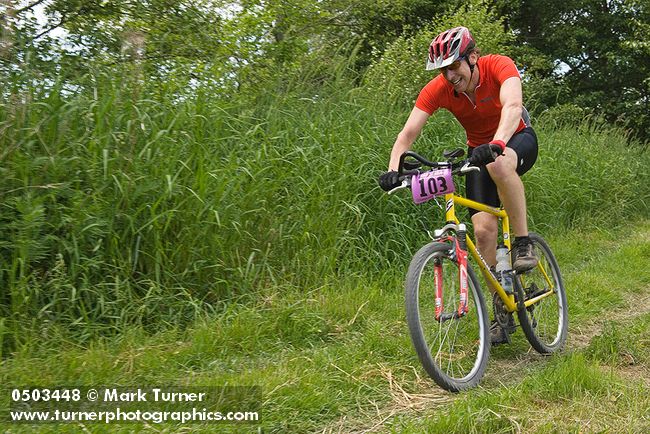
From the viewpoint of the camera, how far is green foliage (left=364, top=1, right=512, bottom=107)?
7543 millimetres

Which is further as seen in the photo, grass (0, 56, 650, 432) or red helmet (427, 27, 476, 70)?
red helmet (427, 27, 476, 70)

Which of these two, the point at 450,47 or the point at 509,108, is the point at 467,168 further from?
the point at 450,47

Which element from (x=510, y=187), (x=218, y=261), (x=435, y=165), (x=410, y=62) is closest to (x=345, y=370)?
→ (x=435, y=165)

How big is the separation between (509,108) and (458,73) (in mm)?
383

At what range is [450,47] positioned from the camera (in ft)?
12.3

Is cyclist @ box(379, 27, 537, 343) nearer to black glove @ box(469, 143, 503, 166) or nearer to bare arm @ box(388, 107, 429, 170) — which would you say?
bare arm @ box(388, 107, 429, 170)

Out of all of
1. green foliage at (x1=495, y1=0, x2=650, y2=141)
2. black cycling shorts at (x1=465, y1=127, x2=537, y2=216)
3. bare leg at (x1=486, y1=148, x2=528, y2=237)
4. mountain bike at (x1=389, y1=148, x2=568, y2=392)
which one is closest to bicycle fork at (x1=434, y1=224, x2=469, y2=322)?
mountain bike at (x1=389, y1=148, x2=568, y2=392)

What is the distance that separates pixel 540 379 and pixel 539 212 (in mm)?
5424

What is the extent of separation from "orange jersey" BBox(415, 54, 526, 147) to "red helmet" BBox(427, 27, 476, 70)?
188mm

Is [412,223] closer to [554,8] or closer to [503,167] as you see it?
[503,167]

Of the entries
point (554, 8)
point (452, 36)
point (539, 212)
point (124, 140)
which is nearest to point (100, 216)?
point (124, 140)

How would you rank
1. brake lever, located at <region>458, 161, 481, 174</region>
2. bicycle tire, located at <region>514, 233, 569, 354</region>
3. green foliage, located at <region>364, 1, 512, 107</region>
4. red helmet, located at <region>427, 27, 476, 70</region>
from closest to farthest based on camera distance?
brake lever, located at <region>458, 161, 481, 174</region>, red helmet, located at <region>427, 27, 476, 70</region>, bicycle tire, located at <region>514, 233, 569, 354</region>, green foliage, located at <region>364, 1, 512, 107</region>

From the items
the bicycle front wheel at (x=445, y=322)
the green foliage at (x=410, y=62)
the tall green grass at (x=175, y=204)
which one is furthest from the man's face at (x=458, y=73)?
the green foliage at (x=410, y=62)

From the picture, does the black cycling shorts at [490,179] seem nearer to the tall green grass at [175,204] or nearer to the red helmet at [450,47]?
the red helmet at [450,47]
